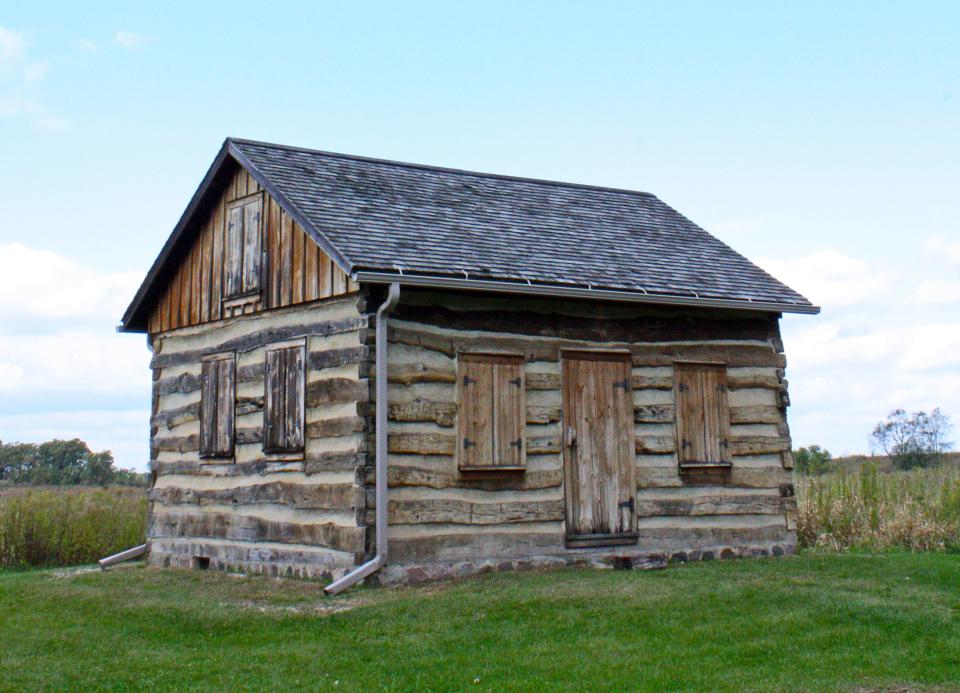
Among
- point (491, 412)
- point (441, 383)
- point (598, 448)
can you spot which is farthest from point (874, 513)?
point (441, 383)

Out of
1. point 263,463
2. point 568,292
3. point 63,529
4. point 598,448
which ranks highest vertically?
point 568,292

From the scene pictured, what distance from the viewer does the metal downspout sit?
12.0m

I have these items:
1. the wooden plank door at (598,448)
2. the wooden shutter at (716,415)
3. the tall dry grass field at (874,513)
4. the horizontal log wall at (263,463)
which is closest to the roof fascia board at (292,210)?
the horizontal log wall at (263,463)

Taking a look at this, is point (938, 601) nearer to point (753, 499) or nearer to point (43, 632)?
point (753, 499)

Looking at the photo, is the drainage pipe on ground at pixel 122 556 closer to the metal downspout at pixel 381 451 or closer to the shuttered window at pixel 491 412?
the metal downspout at pixel 381 451

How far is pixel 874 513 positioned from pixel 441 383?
7.95m

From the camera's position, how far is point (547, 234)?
51.0ft

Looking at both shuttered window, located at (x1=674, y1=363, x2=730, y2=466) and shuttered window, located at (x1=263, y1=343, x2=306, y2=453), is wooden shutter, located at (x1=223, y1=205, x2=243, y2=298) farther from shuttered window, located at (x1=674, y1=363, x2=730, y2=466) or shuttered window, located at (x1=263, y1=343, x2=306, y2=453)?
shuttered window, located at (x1=674, y1=363, x2=730, y2=466)

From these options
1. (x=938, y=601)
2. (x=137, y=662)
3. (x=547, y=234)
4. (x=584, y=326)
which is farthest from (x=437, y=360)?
(x=938, y=601)

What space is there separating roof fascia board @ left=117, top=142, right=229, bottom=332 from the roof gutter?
4.44 meters

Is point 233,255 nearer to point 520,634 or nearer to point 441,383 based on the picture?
point 441,383

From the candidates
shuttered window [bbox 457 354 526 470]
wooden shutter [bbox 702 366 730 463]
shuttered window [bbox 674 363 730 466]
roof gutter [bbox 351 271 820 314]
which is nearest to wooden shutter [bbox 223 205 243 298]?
roof gutter [bbox 351 271 820 314]

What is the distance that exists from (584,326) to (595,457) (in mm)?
1638

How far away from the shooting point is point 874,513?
676 inches
